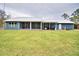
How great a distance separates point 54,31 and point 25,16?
3.05 feet

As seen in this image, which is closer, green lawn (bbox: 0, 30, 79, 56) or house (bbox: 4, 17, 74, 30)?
green lawn (bbox: 0, 30, 79, 56)

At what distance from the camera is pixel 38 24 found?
20.1ft

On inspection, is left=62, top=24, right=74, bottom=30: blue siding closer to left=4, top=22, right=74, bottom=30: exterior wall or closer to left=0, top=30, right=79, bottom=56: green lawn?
left=4, top=22, right=74, bottom=30: exterior wall

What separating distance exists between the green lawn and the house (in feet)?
0.41

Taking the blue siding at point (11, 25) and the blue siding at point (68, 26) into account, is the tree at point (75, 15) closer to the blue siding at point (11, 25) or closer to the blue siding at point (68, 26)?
the blue siding at point (68, 26)

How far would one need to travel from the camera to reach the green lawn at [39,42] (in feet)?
18.9

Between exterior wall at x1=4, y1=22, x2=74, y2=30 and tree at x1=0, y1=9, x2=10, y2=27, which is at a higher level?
tree at x1=0, y1=9, x2=10, y2=27

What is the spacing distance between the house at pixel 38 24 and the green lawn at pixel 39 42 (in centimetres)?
13

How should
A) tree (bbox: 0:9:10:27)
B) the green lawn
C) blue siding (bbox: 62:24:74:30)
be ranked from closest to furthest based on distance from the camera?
the green lawn, tree (bbox: 0:9:10:27), blue siding (bbox: 62:24:74:30)

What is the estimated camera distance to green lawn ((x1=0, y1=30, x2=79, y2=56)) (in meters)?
5.77

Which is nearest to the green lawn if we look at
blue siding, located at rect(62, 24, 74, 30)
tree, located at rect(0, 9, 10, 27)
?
blue siding, located at rect(62, 24, 74, 30)

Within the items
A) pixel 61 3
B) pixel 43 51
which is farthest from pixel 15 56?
pixel 61 3

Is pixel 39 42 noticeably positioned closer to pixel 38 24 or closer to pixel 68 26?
pixel 38 24

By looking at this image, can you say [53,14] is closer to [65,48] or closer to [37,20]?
[37,20]
